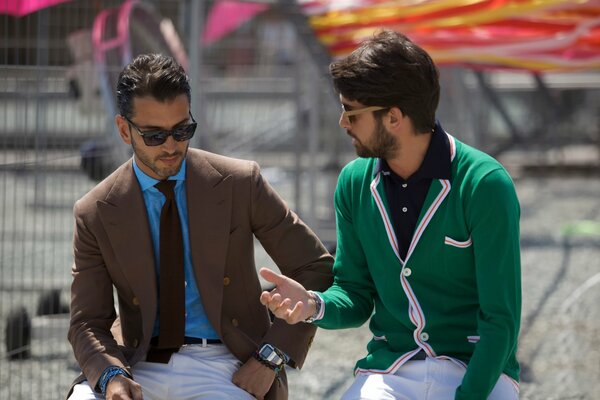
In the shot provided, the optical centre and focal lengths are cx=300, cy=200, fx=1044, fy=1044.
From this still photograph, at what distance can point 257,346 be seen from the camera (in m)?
3.41

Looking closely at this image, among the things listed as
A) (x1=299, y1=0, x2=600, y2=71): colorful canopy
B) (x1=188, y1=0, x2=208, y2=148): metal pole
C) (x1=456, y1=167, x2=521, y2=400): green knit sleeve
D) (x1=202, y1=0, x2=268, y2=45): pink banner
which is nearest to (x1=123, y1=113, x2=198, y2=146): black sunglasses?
(x1=456, y1=167, x2=521, y2=400): green knit sleeve

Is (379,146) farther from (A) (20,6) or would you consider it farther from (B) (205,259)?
(A) (20,6)

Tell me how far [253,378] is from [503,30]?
13.8 feet

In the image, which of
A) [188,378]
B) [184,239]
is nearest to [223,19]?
[184,239]

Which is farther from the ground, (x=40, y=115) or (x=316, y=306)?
(x=40, y=115)

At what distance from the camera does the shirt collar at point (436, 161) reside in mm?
3139

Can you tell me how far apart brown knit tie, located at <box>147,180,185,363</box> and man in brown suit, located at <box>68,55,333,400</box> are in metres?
0.02

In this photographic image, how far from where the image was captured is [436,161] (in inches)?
124

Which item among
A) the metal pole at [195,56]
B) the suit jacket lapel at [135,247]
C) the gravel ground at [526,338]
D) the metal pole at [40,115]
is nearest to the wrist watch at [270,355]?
the suit jacket lapel at [135,247]

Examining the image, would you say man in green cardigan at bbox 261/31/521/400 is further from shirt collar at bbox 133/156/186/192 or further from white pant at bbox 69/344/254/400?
shirt collar at bbox 133/156/186/192

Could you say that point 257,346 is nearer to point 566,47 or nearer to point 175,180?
point 175,180

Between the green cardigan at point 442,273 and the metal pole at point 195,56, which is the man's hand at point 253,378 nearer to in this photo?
the green cardigan at point 442,273

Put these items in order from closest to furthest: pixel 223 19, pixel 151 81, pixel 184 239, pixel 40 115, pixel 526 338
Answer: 1. pixel 151 81
2. pixel 184 239
3. pixel 40 115
4. pixel 526 338
5. pixel 223 19

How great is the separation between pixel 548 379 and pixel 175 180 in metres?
2.87
